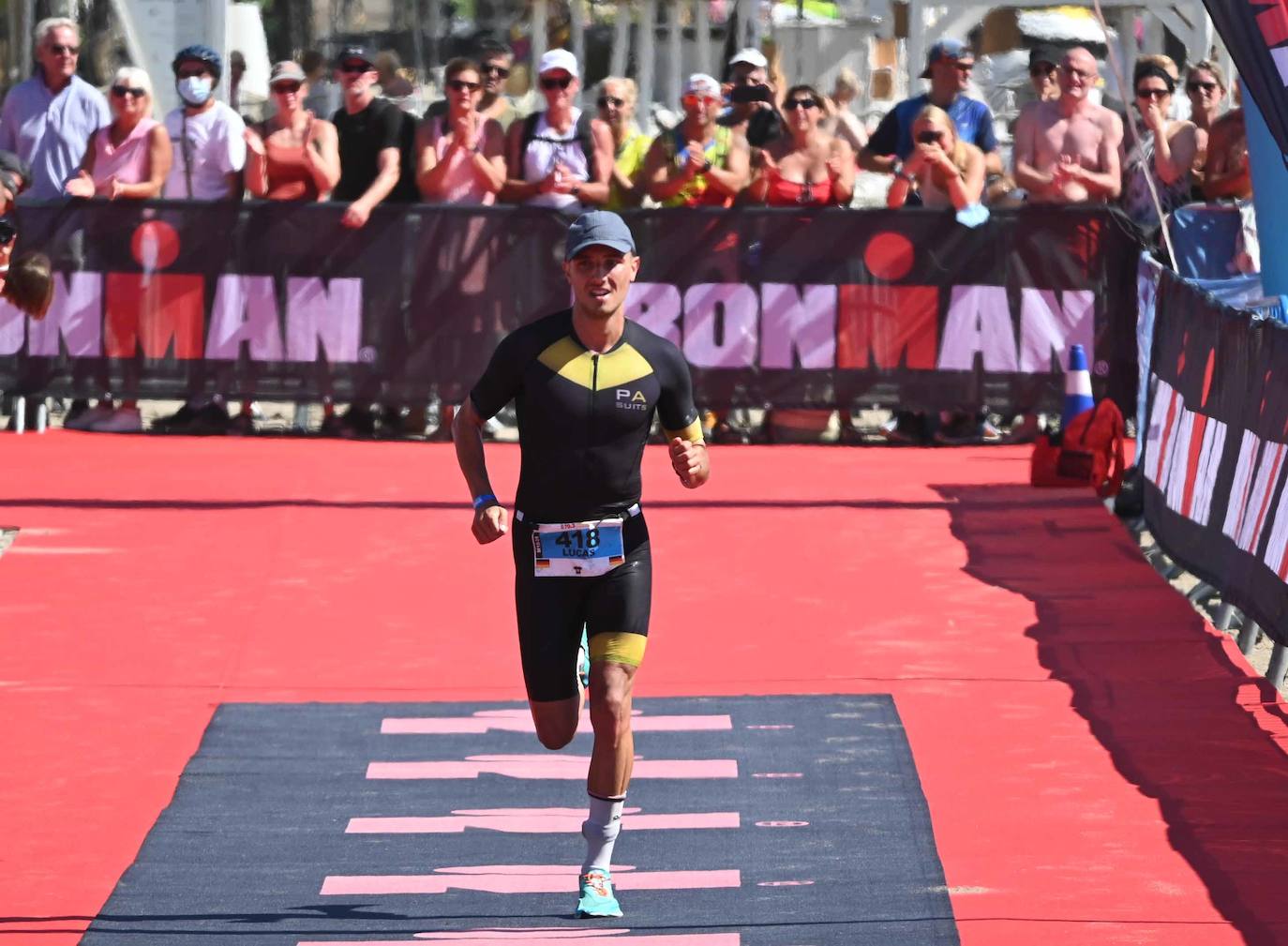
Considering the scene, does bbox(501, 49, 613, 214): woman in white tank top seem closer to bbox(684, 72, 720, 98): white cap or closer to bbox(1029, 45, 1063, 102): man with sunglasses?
bbox(684, 72, 720, 98): white cap

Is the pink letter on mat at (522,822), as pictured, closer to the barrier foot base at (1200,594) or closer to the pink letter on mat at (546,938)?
the pink letter on mat at (546,938)

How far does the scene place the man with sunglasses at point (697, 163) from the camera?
1509 centimetres

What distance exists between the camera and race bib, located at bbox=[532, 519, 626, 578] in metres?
6.65

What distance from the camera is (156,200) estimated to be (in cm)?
1533

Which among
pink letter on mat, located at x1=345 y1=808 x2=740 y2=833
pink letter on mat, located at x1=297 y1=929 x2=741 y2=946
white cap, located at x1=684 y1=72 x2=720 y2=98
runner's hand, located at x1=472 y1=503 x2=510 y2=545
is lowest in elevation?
pink letter on mat, located at x1=345 y1=808 x2=740 y2=833

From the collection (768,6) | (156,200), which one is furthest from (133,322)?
(768,6)

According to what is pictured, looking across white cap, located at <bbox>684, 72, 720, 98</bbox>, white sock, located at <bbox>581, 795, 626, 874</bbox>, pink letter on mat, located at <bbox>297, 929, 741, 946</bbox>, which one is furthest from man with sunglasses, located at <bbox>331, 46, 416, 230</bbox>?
pink letter on mat, located at <bbox>297, 929, 741, 946</bbox>

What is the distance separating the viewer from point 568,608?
671cm

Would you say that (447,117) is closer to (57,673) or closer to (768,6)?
(57,673)

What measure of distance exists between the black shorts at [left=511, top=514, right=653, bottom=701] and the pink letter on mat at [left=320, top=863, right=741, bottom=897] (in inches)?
27.7

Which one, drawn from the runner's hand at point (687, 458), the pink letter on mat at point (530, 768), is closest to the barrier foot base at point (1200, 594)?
the pink letter on mat at point (530, 768)

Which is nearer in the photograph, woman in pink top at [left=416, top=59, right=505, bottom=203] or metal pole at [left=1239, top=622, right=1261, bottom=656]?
metal pole at [left=1239, top=622, right=1261, bottom=656]

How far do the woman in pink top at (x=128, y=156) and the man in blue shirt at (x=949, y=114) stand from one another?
5.00m

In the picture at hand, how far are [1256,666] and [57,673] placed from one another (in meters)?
5.42
